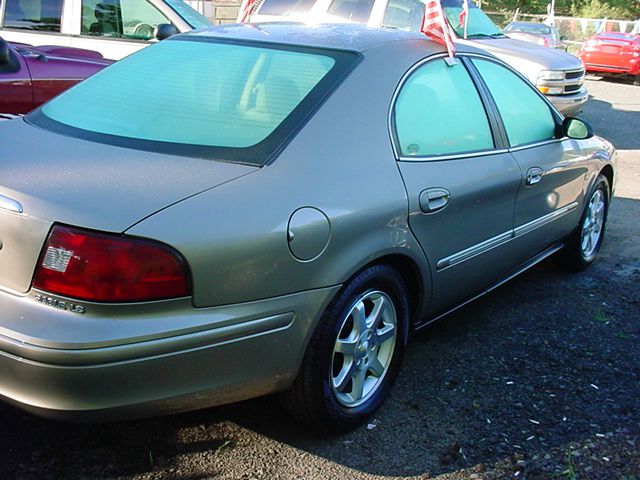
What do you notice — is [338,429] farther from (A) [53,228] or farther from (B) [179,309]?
(A) [53,228]

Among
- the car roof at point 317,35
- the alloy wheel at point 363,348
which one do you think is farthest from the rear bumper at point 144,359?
the car roof at point 317,35

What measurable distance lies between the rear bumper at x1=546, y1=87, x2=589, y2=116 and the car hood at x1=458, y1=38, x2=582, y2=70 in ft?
1.22

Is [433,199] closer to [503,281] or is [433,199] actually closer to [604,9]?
[503,281]

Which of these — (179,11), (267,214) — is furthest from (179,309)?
(179,11)

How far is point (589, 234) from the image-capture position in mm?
5227

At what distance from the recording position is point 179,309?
2.37 m

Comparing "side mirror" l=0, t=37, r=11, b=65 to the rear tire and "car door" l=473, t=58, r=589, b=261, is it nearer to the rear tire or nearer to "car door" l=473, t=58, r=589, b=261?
"car door" l=473, t=58, r=589, b=261

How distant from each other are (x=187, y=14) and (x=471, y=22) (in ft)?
15.0

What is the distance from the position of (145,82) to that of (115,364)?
1.51m

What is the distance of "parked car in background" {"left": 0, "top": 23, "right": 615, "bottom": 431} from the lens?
230 centimetres

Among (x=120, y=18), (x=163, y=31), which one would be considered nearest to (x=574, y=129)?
(x=163, y=31)

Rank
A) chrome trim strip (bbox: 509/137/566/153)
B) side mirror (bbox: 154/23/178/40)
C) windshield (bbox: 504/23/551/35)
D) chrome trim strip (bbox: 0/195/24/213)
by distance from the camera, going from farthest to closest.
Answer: windshield (bbox: 504/23/551/35) < side mirror (bbox: 154/23/178/40) < chrome trim strip (bbox: 509/137/566/153) < chrome trim strip (bbox: 0/195/24/213)

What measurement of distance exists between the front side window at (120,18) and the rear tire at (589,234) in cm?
489

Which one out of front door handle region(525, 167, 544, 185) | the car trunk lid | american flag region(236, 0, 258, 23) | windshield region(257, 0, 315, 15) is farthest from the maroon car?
windshield region(257, 0, 315, 15)
